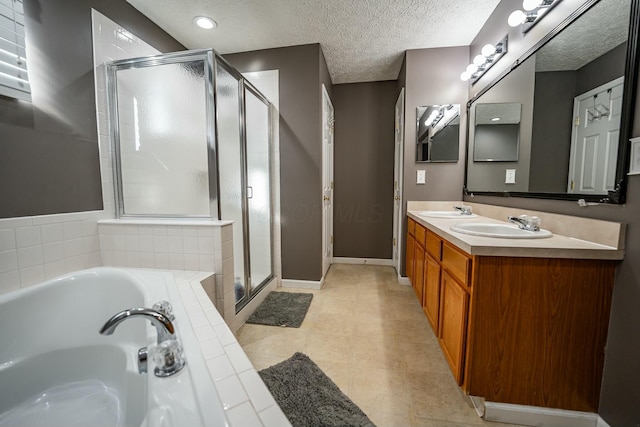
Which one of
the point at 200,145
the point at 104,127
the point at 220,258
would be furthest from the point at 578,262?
the point at 104,127

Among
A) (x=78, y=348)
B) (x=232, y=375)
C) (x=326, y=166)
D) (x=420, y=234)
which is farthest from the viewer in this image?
(x=326, y=166)

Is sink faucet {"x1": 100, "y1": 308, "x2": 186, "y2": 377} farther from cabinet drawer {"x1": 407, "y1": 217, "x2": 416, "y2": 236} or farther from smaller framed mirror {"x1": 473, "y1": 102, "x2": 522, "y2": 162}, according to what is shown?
smaller framed mirror {"x1": 473, "y1": 102, "x2": 522, "y2": 162}

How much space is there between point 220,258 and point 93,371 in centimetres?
81

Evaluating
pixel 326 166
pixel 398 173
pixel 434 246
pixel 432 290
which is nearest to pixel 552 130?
pixel 434 246

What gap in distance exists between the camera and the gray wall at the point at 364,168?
10.7ft

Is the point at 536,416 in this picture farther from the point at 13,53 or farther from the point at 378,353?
the point at 13,53

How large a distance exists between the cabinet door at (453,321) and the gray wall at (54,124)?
7.51 feet

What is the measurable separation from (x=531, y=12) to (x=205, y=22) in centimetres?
239

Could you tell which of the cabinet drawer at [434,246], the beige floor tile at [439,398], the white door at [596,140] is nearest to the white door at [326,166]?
the cabinet drawer at [434,246]

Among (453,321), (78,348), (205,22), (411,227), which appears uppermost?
(205,22)

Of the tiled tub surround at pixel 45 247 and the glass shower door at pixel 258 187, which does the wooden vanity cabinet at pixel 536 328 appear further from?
the tiled tub surround at pixel 45 247

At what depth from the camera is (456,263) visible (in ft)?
4.07

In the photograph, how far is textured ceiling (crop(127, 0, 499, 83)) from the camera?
1.86m

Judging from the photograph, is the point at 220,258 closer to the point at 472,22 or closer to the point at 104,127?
the point at 104,127
